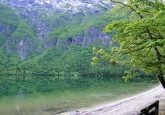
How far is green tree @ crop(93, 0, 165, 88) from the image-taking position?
65.9 ft

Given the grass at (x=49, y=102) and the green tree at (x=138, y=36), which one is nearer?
the green tree at (x=138, y=36)

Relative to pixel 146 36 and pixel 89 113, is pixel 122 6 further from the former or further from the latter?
pixel 89 113

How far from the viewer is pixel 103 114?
5462cm

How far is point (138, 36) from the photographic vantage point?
2169 centimetres

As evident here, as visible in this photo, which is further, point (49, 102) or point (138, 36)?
point (49, 102)

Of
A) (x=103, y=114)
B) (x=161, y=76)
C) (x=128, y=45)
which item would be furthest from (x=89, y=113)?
(x=128, y=45)

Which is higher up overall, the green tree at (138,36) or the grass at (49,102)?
the green tree at (138,36)

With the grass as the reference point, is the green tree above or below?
above

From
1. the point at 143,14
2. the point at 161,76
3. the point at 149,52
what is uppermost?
the point at 143,14

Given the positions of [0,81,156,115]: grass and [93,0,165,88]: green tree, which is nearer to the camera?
[93,0,165,88]: green tree

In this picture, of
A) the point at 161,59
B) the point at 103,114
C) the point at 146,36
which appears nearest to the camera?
the point at 146,36

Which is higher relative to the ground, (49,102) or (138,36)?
(138,36)

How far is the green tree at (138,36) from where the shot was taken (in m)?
20.1

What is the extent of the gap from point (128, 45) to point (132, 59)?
2230mm
